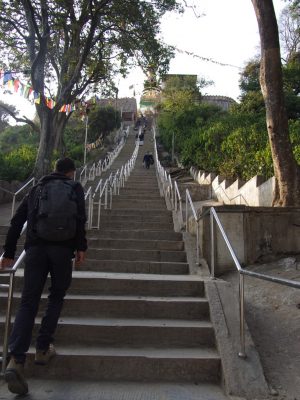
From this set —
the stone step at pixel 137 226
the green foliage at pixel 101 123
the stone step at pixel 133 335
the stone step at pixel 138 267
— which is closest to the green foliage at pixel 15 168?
the stone step at pixel 137 226

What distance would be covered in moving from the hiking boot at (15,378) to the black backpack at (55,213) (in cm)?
92

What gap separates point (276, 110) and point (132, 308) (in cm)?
439

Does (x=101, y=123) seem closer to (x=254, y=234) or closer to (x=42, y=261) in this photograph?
(x=254, y=234)

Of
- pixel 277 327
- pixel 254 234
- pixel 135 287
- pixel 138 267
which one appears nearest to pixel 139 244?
pixel 138 267

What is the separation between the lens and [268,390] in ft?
10.2

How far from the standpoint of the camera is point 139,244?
7.03 meters

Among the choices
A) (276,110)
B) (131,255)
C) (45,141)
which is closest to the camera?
(131,255)

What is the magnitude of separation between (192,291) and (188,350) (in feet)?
3.47

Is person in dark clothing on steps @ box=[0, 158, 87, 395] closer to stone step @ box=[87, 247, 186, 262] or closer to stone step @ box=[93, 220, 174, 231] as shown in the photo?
stone step @ box=[87, 247, 186, 262]

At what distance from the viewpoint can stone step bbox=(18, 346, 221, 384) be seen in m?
3.43

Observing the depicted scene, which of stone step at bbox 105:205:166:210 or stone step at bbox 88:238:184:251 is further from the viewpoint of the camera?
stone step at bbox 105:205:166:210

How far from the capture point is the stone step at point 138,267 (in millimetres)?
5922

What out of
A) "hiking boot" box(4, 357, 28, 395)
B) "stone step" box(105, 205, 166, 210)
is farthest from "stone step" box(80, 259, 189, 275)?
"stone step" box(105, 205, 166, 210)

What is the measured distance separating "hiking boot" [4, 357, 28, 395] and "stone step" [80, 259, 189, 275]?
299cm
